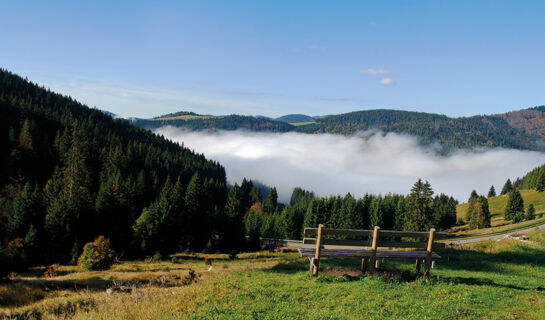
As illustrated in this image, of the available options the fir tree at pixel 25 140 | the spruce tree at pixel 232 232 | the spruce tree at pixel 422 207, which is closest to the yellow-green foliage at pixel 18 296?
the spruce tree at pixel 232 232

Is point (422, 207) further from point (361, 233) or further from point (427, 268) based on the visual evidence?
point (361, 233)

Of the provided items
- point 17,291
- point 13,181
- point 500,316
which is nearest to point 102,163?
point 13,181

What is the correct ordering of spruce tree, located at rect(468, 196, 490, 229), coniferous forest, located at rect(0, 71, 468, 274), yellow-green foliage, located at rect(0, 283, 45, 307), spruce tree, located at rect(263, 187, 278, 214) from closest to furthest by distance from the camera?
1. yellow-green foliage, located at rect(0, 283, 45, 307)
2. coniferous forest, located at rect(0, 71, 468, 274)
3. spruce tree, located at rect(468, 196, 490, 229)
4. spruce tree, located at rect(263, 187, 278, 214)

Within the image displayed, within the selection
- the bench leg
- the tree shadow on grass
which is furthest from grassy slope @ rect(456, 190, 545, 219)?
the bench leg

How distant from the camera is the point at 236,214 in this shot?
238ft

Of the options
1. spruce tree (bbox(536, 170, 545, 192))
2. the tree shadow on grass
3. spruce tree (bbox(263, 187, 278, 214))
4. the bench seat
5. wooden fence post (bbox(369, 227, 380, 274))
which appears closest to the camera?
wooden fence post (bbox(369, 227, 380, 274))

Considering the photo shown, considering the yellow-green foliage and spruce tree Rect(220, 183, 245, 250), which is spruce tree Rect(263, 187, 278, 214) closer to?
spruce tree Rect(220, 183, 245, 250)

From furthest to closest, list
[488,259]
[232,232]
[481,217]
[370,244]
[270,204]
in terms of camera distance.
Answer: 1. [270,204]
2. [481,217]
3. [232,232]
4. [488,259]
5. [370,244]

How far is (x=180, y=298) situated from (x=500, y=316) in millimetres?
9897

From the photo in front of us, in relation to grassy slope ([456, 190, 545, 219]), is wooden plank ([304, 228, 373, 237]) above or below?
above

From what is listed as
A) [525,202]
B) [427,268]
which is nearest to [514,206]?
[525,202]

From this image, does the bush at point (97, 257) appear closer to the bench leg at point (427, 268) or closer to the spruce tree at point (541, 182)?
the bench leg at point (427, 268)

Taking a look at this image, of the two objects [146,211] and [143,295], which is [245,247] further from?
[143,295]

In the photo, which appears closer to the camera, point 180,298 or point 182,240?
point 180,298
